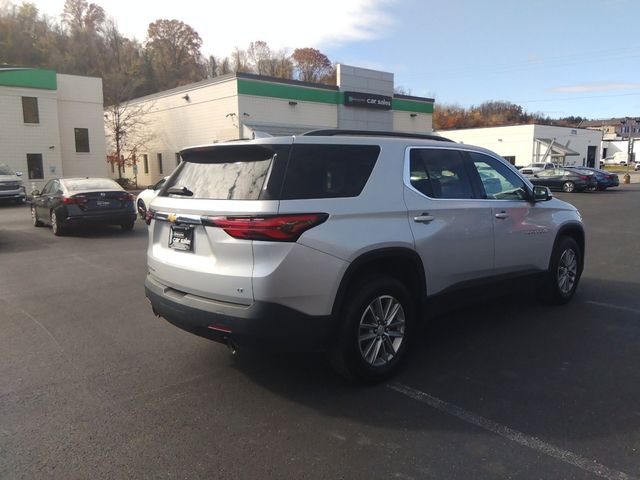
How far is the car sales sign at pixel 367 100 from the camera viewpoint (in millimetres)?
36688

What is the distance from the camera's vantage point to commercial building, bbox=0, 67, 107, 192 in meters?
31.8

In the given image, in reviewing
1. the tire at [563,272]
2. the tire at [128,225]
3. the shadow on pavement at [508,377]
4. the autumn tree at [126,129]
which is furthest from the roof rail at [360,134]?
the autumn tree at [126,129]

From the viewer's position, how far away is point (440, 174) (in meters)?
4.53

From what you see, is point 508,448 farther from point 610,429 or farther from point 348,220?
point 348,220

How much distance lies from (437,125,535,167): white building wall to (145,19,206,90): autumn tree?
37.1 meters

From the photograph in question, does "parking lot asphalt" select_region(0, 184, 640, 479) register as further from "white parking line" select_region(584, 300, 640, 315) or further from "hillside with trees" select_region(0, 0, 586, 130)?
"hillside with trees" select_region(0, 0, 586, 130)

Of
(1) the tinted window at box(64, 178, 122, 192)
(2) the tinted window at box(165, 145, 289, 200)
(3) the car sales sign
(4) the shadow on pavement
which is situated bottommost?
(4) the shadow on pavement

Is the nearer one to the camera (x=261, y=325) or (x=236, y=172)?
(x=261, y=325)

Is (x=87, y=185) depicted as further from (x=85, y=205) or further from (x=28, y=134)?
(x=28, y=134)

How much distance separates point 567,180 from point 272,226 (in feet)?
99.6

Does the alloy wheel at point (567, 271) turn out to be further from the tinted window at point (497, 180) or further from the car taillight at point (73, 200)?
the car taillight at point (73, 200)

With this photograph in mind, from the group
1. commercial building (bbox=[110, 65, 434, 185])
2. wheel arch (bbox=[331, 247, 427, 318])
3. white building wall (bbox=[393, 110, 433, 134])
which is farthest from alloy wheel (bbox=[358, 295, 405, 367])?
white building wall (bbox=[393, 110, 433, 134])

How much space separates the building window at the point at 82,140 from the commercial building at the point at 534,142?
119ft

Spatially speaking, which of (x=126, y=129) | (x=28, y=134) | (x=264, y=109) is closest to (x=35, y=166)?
(x=28, y=134)
